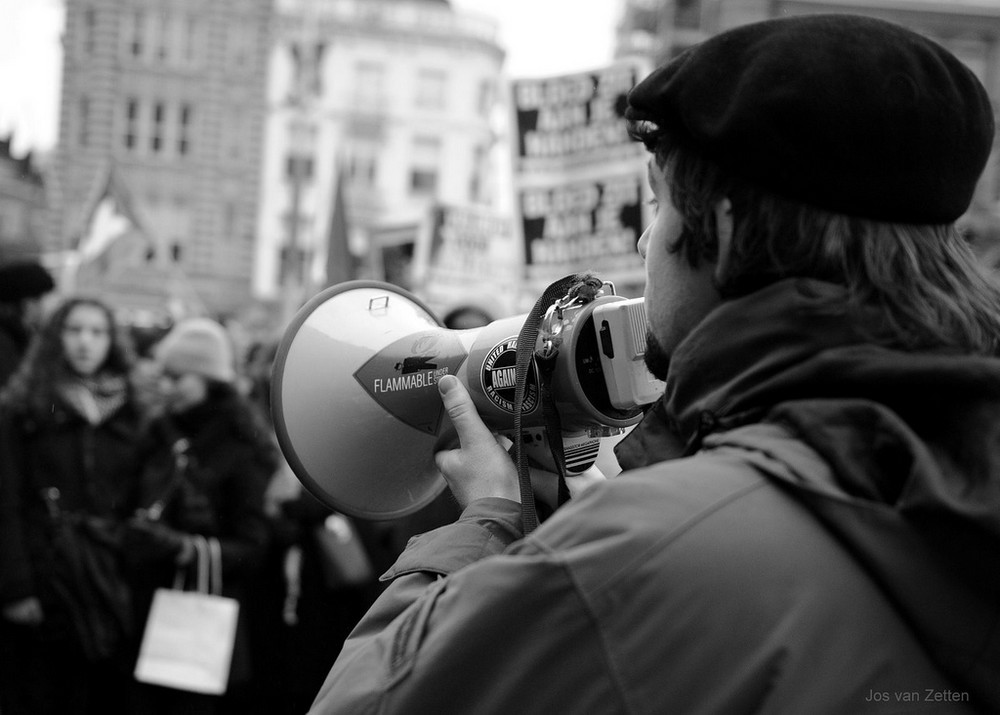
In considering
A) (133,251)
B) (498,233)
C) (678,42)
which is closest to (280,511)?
(498,233)

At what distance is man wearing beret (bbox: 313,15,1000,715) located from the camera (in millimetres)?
1151

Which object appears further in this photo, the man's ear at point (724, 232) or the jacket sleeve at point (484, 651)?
the man's ear at point (724, 232)

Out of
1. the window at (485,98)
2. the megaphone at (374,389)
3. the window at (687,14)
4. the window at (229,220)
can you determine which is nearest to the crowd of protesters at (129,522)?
the megaphone at (374,389)

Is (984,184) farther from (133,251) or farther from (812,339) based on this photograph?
(812,339)

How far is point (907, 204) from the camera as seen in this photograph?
1305 millimetres

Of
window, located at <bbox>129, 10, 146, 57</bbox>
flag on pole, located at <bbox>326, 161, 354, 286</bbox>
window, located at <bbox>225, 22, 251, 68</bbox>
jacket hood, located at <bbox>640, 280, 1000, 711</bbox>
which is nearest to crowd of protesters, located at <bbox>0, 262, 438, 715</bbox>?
flag on pole, located at <bbox>326, 161, 354, 286</bbox>

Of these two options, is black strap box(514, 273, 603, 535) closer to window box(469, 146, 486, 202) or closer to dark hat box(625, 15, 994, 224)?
dark hat box(625, 15, 994, 224)

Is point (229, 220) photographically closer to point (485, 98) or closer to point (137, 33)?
point (137, 33)

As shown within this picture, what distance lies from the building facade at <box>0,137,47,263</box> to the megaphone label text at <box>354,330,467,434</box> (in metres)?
43.9

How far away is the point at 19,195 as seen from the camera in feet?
148

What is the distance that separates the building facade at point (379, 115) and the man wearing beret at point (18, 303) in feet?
112

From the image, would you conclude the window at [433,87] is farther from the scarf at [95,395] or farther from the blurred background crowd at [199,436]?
the scarf at [95,395]

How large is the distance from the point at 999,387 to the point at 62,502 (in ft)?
14.8

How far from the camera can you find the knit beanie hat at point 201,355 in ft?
18.4
